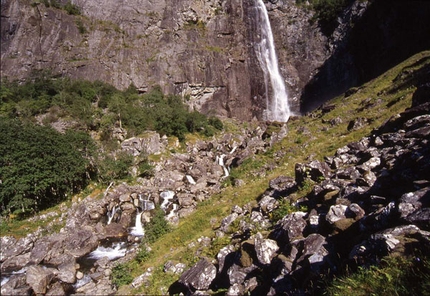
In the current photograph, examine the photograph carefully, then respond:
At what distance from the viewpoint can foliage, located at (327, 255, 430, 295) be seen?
3123mm

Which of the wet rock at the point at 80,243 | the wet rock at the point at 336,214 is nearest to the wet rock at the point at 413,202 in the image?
the wet rock at the point at 336,214

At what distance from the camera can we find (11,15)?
53.2 meters

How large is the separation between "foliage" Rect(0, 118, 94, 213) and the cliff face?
102 feet

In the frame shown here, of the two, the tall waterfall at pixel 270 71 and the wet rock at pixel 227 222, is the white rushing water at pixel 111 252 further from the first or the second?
the tall waterfall at pixel 270 71

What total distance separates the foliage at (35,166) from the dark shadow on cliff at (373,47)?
4661cm

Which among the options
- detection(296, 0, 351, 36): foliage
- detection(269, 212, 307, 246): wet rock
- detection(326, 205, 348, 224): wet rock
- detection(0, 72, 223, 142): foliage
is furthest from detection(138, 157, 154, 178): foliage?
detection(296, 0, 351, 36): foliage

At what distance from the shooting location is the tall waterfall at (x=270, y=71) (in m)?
58.2

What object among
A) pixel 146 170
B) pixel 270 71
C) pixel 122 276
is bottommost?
pixel 146 170

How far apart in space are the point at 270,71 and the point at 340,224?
191 feet

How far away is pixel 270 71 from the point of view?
6006cm

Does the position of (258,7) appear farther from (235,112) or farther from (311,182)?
(311,182)

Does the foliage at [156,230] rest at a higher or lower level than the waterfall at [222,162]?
higher

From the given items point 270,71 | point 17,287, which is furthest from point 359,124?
point 270,71

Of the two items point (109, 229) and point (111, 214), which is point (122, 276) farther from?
point (111, 214)
